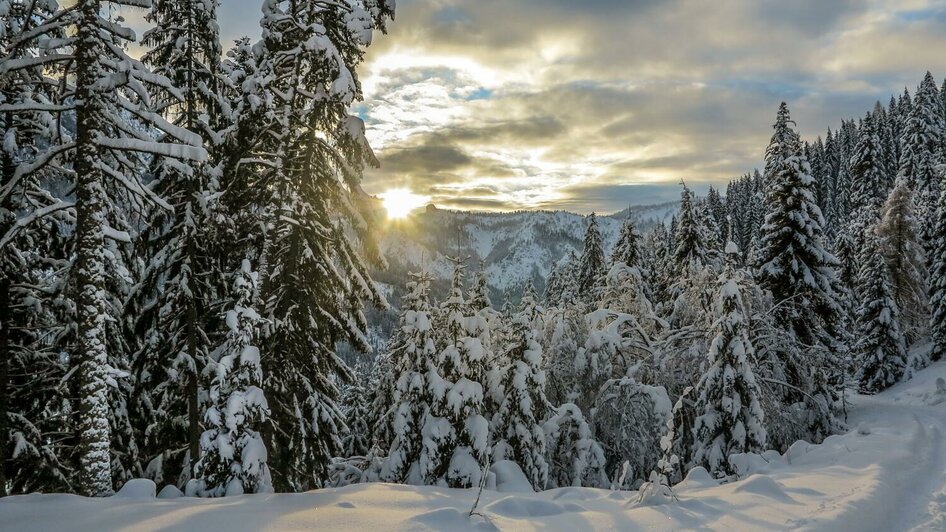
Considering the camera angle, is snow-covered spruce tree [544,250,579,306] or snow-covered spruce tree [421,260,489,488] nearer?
snow-covered spruce tree [421,260,489,488]

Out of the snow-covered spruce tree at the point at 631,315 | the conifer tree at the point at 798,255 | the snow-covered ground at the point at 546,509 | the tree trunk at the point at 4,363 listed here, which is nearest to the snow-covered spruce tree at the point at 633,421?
the snow-covered spruce tree at the point at 631,315

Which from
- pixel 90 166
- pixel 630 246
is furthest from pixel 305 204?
pixel 630 246

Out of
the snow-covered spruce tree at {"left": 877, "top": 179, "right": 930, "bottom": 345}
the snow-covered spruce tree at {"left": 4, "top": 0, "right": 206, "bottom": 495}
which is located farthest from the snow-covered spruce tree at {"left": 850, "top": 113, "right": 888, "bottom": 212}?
the snow-covered spruce tree at {"left": 4, "top": 0, "right": 206, "bottom": 495}

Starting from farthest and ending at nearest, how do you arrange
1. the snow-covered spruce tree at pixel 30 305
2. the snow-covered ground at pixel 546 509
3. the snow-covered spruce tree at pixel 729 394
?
1. the snow-covered spruce tree at pixel 729 394
2. the snow-covered spruce tree at pixel 30 305
3. the snow-covered ground at pixel 546 509

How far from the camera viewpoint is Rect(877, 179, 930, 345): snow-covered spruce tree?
37.2 meters

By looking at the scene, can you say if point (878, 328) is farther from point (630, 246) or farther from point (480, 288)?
point (480, 288)

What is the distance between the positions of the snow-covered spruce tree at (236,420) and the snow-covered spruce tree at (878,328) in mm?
40773

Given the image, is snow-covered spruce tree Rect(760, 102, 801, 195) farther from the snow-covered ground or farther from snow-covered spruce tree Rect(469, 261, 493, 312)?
the snow-covered ground

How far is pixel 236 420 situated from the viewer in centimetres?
852

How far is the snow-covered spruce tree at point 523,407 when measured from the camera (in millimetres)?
13102

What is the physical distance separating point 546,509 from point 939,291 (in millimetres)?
41443

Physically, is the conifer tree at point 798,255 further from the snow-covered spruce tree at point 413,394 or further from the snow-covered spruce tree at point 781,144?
the snow-covered spruce tree at point 413,394

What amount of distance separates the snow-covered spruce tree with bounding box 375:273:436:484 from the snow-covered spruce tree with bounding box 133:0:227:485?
5.34 m

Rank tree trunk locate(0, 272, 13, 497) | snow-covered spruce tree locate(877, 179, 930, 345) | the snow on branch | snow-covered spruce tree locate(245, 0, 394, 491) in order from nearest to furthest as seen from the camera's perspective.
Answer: the snow on branch < tree trunk locate(0, 272, 13, 497) < snow-covered spruce tree locate(245, 0, 394, 491) < snow-covered spruce tree locate(877, 179, 930, 345)
